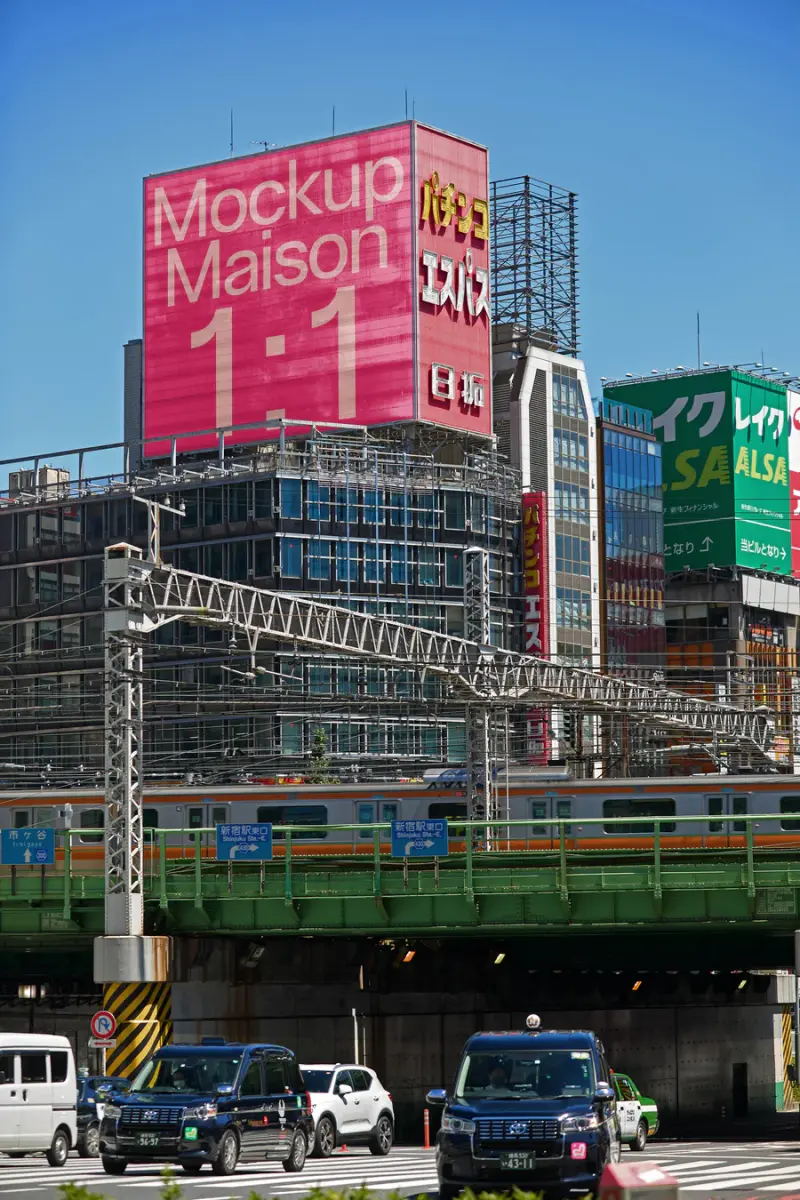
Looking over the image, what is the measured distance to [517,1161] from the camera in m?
23.2

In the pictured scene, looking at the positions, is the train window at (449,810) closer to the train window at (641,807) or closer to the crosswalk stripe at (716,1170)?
the train window at (641,807)

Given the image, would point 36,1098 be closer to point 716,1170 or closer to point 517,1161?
point 716,1170

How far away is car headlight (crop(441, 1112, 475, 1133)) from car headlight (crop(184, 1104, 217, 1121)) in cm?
603

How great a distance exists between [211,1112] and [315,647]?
2126 centimetres

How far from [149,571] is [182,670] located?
63.4 metres

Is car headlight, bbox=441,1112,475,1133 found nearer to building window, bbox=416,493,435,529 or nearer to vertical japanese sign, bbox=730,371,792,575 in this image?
building window, bbox=416,493,435,529

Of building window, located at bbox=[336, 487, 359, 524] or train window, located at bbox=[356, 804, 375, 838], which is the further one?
building window, located at bbox=[336, 487, 359, 524]

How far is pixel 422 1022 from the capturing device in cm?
5312

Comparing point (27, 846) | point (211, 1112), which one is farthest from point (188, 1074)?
point (27, 846)

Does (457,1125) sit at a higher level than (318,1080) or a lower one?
higher

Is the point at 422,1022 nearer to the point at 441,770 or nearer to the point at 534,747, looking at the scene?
the point at 441,770

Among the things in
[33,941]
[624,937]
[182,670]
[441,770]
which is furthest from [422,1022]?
[182,670]

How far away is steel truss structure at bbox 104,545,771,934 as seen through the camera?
41.7 metres

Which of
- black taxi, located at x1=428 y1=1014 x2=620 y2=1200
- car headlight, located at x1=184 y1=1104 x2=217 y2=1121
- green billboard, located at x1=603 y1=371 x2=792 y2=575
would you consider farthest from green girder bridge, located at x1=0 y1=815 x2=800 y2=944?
green billboard, located at x1=603 y1=371 x2=792 y2=575
